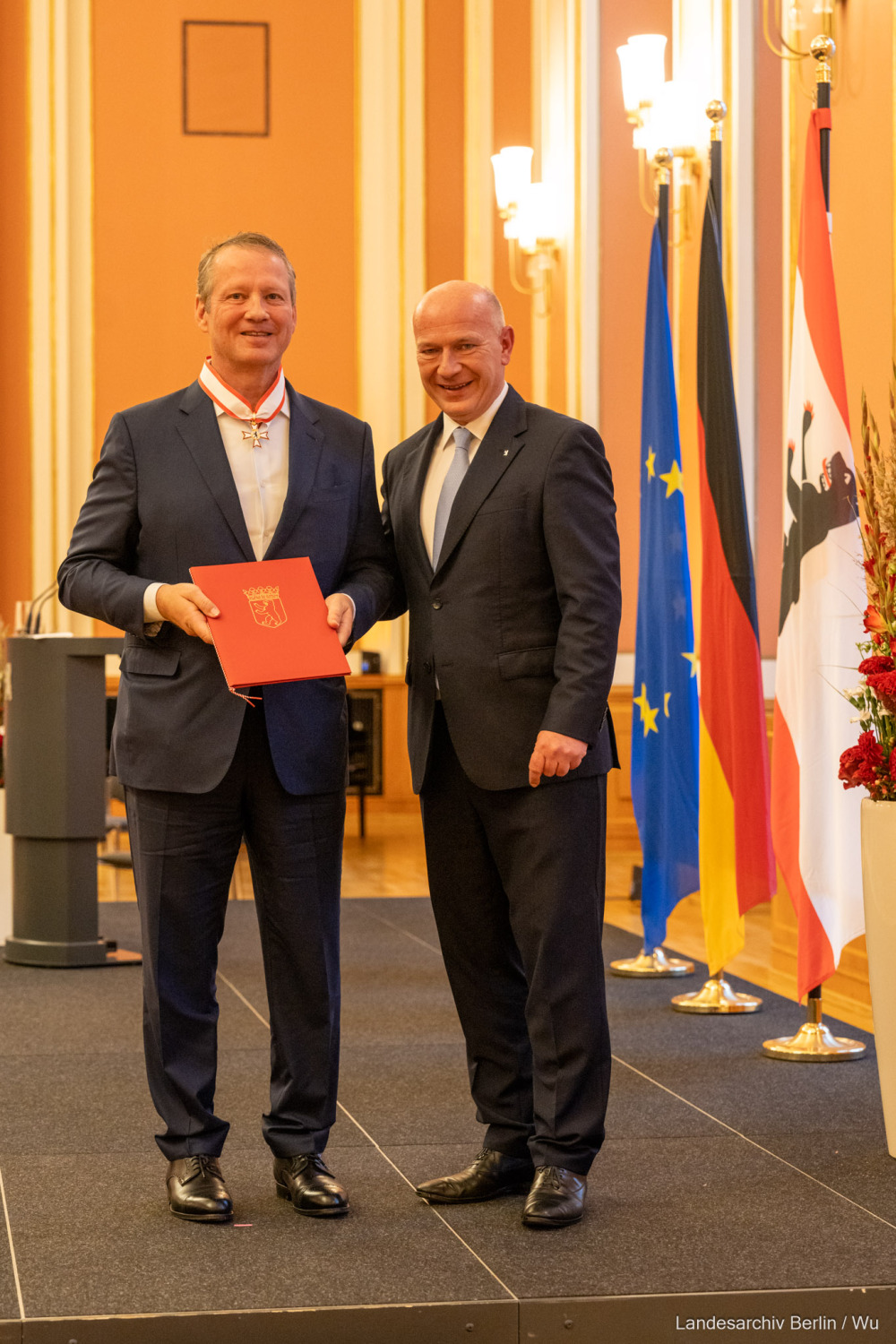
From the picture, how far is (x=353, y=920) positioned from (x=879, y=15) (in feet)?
13.5

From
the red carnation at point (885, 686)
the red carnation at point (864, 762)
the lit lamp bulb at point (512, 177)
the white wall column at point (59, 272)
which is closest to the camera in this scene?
the red carnation at point (885, 686)

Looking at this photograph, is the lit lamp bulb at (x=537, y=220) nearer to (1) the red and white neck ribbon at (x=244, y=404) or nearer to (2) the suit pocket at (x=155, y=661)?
(1) the red and white neck ribbon at (x=244, y=404)

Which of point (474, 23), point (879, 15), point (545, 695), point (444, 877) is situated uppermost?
point (474, 23)

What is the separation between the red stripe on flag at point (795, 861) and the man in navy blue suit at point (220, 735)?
1801 mm

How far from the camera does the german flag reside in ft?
16.2

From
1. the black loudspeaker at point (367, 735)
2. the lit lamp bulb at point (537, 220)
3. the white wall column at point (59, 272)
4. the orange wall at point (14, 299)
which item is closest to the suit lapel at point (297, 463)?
the lit lamp bulb at point (537, 220)

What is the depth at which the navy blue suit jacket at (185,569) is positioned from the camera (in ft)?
8.98

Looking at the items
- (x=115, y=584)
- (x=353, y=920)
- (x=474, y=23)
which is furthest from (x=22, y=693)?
(x=474, y=23)

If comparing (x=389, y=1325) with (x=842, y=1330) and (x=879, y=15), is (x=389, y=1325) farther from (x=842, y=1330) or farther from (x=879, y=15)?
(x=879, y=15)

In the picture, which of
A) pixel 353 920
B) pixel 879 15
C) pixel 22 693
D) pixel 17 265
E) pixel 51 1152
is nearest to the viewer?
pixel 51 1152

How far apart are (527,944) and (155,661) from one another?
82 centimetres

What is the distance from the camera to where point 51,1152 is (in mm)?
3297

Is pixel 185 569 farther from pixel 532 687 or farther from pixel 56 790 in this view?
pixel 56 790

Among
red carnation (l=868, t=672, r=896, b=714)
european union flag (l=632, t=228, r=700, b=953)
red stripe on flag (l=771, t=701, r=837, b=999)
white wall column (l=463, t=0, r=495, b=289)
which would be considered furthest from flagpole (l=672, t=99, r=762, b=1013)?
white wall column (l=463, t=0, r=495, b=289)
